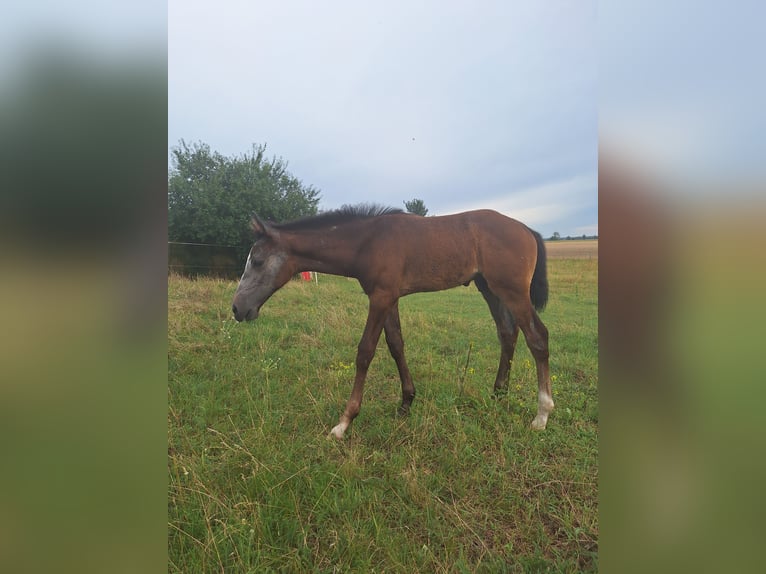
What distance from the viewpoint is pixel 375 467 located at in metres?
2.35

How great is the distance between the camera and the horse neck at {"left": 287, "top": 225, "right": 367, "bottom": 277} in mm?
3217

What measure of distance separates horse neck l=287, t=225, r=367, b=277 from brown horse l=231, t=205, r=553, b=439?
10 millimetres

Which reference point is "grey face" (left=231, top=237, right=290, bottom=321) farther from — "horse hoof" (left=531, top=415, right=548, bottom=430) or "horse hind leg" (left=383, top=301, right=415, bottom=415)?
"horse hoof" (left=531, top=415, right=548, bottom=430)

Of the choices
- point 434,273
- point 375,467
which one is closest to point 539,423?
point 375,467

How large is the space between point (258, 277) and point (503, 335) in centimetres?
284

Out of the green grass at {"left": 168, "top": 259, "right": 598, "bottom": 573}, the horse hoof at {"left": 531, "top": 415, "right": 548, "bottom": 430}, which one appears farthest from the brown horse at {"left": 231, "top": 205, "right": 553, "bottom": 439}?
the green grass at {"left": 168, "top": 259, "right": 598, "bottom": 573}

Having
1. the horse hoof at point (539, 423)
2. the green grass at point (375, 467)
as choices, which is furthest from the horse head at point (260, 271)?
the horse hoof at point (539, 423)

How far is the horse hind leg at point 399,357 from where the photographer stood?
11.0 ft

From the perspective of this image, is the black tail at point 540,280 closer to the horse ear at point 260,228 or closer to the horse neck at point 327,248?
the horse neck at point 327,248

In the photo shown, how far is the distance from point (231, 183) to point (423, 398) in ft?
33.5
